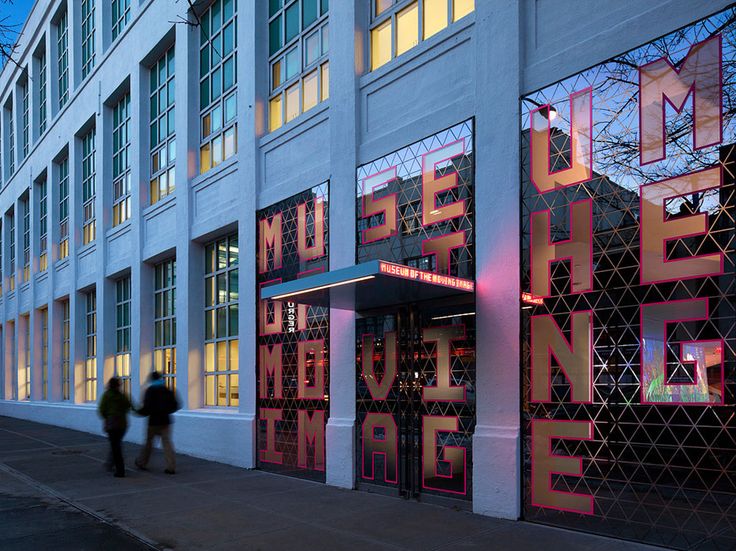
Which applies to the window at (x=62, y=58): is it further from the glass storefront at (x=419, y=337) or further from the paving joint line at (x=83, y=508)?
the glass storefront at (x=419, y=337)

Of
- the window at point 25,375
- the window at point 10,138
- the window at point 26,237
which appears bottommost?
the window at point 25,375

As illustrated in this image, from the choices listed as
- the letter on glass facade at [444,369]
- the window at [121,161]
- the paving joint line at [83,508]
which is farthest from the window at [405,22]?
the window at [121,161]

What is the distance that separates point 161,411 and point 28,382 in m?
19.9

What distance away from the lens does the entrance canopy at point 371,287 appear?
7316 millimetres

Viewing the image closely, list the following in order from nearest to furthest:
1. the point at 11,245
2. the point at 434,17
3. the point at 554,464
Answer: the point at 554,464 → the point at 434,17 → the point at 11,245

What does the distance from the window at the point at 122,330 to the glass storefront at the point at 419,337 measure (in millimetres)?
11136

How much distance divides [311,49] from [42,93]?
67.6ft

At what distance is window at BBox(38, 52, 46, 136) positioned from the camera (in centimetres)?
2747

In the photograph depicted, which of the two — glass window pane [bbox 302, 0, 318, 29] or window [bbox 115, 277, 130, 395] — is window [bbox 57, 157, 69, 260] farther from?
glass window pane [bbox 302, 0, 318, 29]

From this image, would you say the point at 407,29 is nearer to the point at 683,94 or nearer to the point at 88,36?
the point at 683,94

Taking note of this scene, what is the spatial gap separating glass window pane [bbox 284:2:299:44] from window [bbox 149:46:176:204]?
16.9ft

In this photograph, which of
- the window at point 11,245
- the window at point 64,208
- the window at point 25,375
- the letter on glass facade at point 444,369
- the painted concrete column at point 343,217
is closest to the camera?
the letter on glass facade at point 444,369

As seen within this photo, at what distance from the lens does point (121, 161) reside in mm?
19875

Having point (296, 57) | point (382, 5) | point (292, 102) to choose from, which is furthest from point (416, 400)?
point (296, 57)
